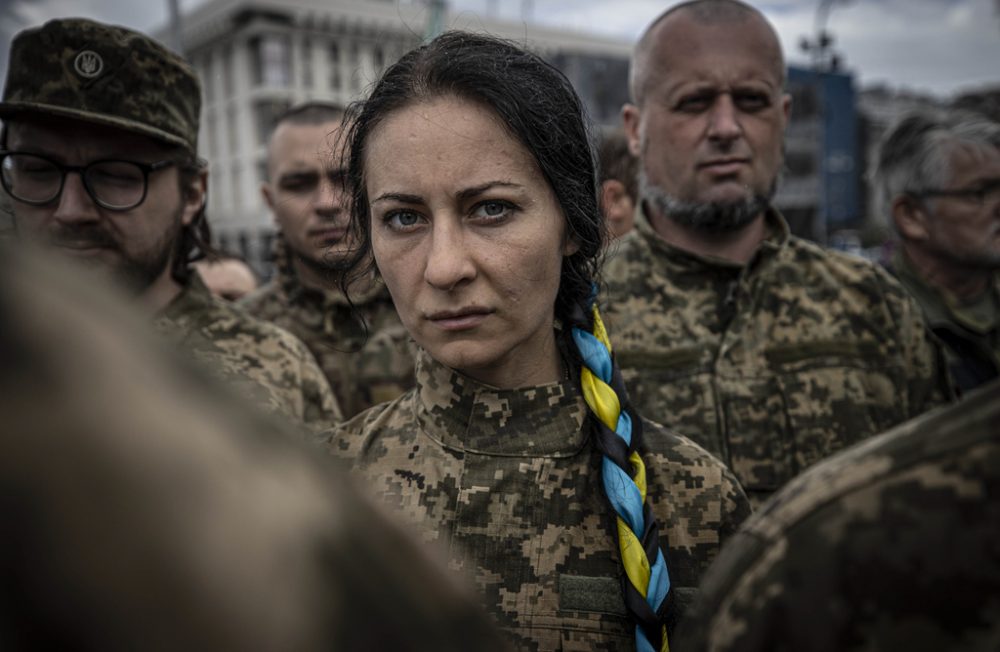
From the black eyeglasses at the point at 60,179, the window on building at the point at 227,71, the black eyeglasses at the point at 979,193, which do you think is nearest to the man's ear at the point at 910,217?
the black eyeglasses at the point at 979,193

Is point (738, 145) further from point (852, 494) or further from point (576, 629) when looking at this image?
point (852, 494)

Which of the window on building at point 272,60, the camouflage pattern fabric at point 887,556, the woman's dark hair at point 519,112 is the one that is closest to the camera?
the camouflage pattern fabric at point 887,556

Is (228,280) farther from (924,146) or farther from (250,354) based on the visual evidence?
(924,146)

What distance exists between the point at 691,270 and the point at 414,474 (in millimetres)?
1483

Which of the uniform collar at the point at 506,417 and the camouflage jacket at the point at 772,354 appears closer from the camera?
the uniform collar at the point at 506,417

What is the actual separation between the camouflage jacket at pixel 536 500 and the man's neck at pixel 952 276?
2.58 m

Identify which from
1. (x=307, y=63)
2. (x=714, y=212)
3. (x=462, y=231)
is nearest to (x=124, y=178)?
(x=462, y=231)

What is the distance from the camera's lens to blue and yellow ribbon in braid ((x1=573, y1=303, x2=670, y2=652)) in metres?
1.41

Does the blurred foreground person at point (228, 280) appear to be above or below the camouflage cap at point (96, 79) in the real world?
below

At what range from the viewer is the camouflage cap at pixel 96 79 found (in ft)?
7.45

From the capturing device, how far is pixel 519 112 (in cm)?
154

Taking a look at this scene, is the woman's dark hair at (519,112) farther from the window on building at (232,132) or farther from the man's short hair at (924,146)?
the window on building at (232,132)

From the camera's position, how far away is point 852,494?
2.06 ft

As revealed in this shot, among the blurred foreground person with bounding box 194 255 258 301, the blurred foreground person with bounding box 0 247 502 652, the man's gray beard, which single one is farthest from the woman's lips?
the blurred foreground person with bounding box 194 255 258 301
